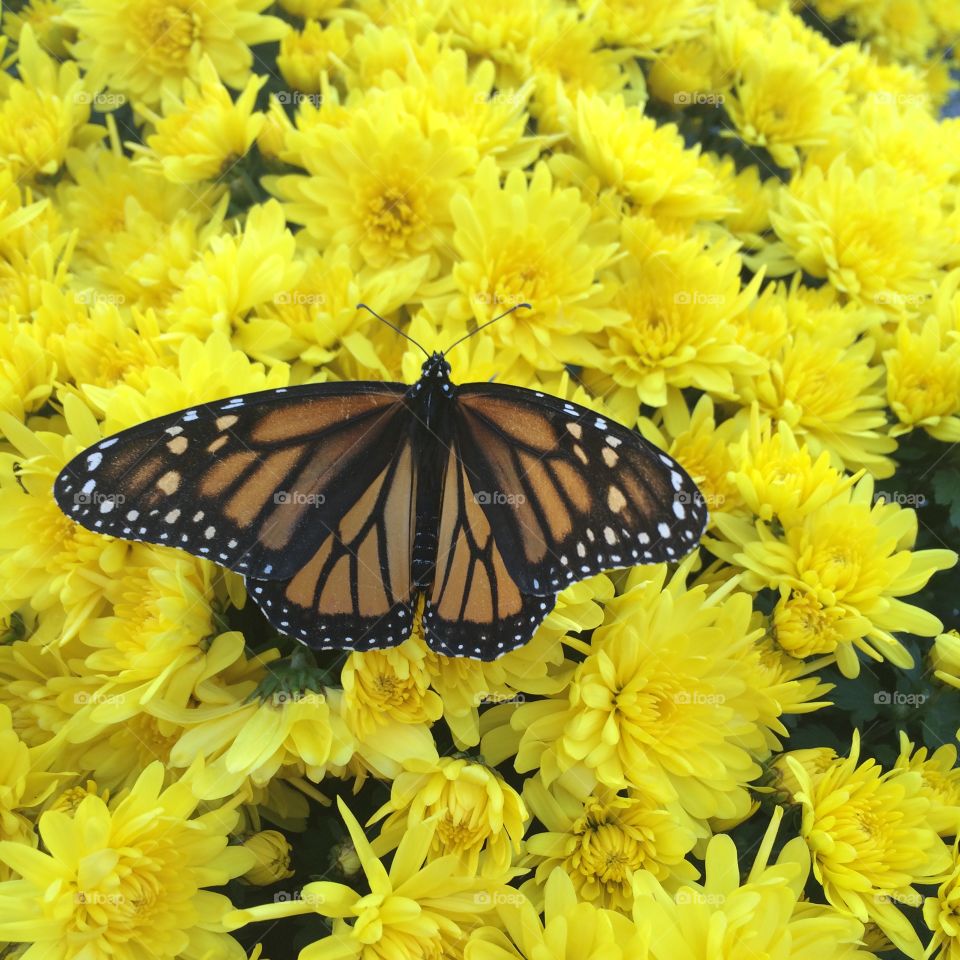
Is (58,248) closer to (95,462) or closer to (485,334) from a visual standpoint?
(95,462)

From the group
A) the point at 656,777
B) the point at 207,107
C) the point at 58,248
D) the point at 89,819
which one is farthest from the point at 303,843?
the point at 207,107

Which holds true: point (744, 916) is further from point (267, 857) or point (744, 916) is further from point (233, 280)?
point (233, 280)
